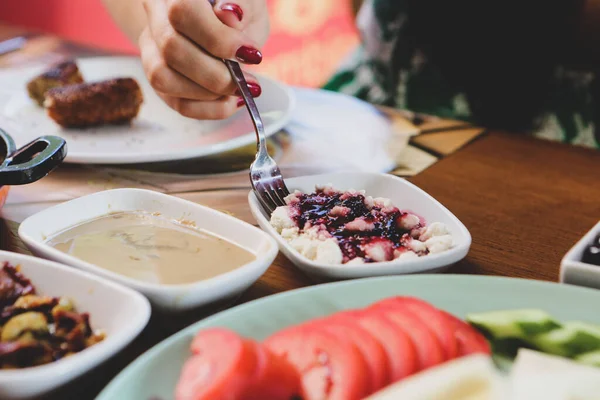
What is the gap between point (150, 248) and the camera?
3.88 ft

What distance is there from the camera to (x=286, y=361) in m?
0.80


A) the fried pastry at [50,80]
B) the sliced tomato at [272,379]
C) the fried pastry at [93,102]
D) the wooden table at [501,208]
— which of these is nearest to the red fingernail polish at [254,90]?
the wooden table at [501,208]

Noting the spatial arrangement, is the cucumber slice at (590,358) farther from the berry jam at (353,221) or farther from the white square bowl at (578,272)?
the berry jam at (353,221)

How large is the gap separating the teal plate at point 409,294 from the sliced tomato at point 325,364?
102mm

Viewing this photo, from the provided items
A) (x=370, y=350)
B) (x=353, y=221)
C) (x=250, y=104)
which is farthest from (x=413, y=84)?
(x=370, y=350)

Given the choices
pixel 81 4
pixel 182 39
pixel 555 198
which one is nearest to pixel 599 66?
pixel 555 198

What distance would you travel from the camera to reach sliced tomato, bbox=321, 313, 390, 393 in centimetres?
79

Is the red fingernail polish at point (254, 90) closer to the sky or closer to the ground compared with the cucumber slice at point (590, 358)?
closer to the ground

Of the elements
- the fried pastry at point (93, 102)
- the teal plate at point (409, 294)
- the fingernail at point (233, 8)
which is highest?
the fingernail at point (233, 8)

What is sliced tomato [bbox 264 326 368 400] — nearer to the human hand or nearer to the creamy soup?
the creamy soup

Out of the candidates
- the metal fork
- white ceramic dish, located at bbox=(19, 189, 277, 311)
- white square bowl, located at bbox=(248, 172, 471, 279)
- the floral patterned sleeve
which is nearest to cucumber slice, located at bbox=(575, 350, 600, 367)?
Result: white square bowl, located at bbox=(248, 172, 471, 279)

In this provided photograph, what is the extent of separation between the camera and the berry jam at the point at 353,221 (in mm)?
1177

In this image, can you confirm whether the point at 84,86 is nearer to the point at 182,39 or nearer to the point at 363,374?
the point at 182,39

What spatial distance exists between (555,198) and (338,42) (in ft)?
13.4
